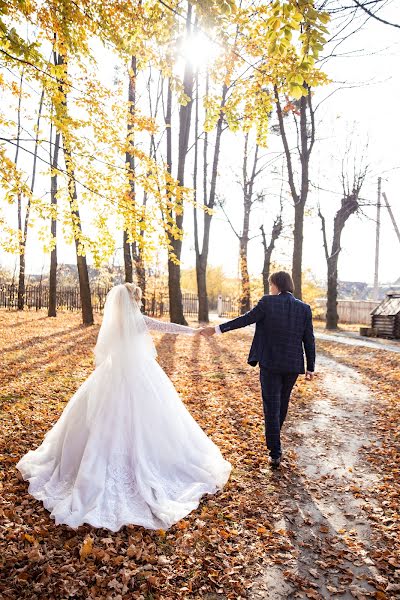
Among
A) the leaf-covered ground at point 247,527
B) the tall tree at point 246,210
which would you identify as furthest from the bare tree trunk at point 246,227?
the leaf-covered ground at point 247,527

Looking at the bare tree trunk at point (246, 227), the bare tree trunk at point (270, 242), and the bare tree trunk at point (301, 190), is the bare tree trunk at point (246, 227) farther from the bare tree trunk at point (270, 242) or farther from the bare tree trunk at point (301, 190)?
the bare tree trunk at point (301, 190)

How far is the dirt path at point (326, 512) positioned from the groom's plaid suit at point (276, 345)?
658 mm

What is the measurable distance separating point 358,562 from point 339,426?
3.42m

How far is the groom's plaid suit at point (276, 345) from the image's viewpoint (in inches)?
185

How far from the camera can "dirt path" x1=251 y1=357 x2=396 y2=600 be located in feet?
9.78

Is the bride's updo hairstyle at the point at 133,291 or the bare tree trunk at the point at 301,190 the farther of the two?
the bare tree trunk at the point at 301,190

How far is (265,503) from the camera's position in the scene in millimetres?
4094

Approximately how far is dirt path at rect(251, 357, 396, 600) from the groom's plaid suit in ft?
2.16

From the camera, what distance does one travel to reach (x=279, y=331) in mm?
Answer: 4734

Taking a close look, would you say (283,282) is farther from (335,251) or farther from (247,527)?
(335,251)

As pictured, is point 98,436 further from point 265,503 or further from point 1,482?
point 265,503

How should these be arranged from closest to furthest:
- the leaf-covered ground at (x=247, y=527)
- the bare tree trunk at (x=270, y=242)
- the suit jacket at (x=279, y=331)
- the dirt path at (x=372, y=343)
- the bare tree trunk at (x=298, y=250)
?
the leaf-covered ground at (x=247, y=527)
the suit jacket at (x=279, y=331)
the dirt path at (x=372, y=343)
the bare tree trunk at (x=298, y=250)
the bare tree trunk at (x=270, y=242)

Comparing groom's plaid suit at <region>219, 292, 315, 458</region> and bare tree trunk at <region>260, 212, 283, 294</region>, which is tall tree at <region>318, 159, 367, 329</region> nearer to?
bare tree trunk at <region>260, 212, 283, 294</region>

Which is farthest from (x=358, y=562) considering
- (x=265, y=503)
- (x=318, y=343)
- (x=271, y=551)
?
(x=318, y=343)
